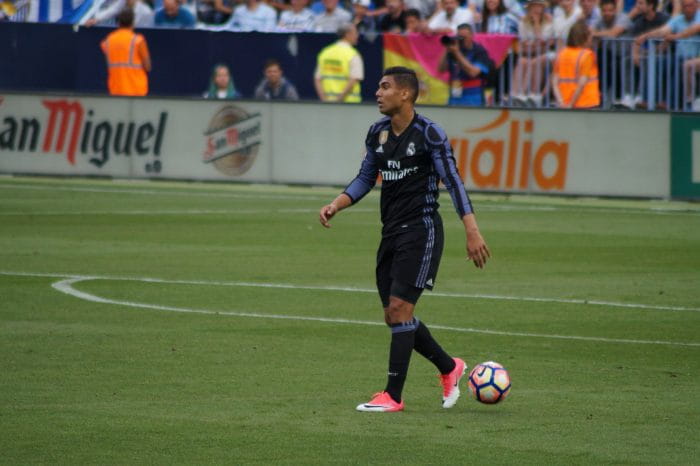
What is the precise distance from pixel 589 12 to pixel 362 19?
4733mm

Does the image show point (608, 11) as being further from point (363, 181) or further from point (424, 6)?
point (363, 181)

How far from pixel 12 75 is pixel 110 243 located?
42.8ft

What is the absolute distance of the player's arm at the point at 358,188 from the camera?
9211mm

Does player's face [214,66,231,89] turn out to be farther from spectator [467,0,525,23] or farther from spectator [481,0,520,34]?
spectator [481,0,520,34]

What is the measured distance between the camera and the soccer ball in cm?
889

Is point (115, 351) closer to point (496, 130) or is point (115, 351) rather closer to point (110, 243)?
point (110, 243)

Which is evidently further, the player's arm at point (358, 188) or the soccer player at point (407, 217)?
the player's arm at point (358, 188)

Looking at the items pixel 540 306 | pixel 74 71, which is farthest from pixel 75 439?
pixel 74 71

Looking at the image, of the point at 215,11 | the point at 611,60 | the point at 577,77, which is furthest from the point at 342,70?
the point at 215,11

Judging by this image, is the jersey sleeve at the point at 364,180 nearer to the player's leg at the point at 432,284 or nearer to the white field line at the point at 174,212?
the player's leg at the point at 432,284

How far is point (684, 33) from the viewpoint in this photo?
2372cm

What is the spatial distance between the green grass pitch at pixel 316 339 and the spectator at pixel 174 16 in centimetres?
869

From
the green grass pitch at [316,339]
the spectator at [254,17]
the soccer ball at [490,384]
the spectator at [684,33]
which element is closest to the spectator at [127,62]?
the spectator at [254,17]

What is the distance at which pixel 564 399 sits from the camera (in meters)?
9.21
